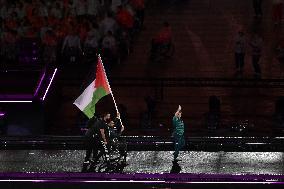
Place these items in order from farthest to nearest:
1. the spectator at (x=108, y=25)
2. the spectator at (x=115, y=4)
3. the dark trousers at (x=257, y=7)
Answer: the dark trousers at (x=257, y=7) → the spectator at (x=115, y=4) → the spectator at (x=108, y=25)

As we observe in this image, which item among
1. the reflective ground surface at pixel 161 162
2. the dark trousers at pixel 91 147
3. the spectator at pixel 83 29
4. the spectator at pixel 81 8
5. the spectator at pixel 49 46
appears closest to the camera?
the dark trousers at pixel 91 147

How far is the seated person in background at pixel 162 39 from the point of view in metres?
28.1

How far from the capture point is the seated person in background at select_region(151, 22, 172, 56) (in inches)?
1107

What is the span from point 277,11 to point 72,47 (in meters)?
8.47

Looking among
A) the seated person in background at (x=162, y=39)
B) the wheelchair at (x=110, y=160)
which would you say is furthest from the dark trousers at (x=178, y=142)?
the seated person in background at (x=162, y=39)

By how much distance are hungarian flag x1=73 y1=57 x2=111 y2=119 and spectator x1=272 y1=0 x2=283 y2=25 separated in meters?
12.1

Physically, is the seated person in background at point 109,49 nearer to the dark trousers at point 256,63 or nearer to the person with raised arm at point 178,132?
the dark trousers at point 256,63

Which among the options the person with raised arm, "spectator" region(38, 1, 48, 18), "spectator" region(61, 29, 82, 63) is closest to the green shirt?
the person with raised arm

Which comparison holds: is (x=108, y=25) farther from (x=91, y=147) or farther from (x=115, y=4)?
(x=91, y=147)

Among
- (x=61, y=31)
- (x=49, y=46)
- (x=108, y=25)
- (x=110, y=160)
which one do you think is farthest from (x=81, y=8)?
(x=110, y=160)

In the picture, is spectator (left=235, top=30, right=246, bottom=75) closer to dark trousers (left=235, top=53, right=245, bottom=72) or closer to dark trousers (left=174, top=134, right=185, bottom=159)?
dark trousers (left=235, top=53, right=245, bottom=72)

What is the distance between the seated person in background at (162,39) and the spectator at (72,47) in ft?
9.17

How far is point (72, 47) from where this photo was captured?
89.7ft
